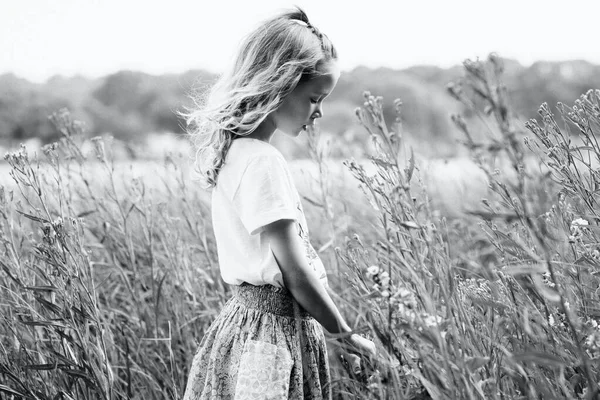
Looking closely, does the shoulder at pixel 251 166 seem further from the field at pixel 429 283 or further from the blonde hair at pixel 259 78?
the field at pixel 429 283

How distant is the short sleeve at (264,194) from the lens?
1.44m

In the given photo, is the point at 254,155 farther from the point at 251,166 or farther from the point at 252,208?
the point at 252,208

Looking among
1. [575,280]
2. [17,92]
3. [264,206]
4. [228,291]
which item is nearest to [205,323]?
[228,291]

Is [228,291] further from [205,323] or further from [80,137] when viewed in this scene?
[80,137]

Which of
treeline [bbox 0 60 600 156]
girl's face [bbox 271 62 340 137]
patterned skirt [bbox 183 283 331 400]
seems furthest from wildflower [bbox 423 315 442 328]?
treeline [bbox 0 60 600 156]

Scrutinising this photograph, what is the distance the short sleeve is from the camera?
4.74ft

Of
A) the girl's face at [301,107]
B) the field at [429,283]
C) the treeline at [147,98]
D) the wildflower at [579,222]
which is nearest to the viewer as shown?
the field at [429,283]

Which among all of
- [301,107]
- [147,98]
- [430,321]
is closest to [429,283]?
[430,321]

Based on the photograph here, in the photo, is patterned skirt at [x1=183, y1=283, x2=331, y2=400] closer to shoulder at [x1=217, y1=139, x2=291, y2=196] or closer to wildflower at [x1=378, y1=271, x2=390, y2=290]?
shoulder at [x1=217, y1=139, x2=291, y2=196]

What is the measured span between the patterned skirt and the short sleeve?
0.73 feet

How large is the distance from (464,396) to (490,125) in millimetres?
475

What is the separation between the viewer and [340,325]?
141cm

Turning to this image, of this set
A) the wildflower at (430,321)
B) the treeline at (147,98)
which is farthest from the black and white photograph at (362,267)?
the treeline at (147,98)

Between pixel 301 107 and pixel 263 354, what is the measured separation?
2.27ft
